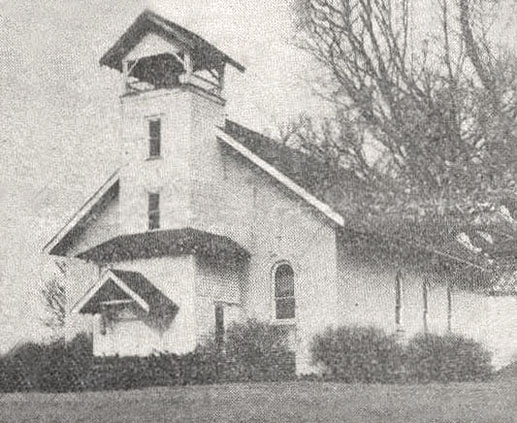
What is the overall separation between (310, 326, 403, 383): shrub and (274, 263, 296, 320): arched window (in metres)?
2.14

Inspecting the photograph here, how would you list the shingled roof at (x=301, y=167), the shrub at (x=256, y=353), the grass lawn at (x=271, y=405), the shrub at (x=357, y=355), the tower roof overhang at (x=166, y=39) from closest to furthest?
the grass lawn at (x=271, y=405) → the shrub at (x=357, y=355) → the shrub at (x=256, y=353) → the shingled roof at (x=301, y=167) → the tower roof overhang at (x=166, y=39)

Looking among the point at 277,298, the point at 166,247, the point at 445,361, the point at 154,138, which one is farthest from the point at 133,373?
the point at 154,138

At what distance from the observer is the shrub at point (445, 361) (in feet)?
92.4

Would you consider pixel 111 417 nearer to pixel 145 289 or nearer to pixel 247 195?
pixel 145 289

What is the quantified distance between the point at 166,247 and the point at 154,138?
445 cm

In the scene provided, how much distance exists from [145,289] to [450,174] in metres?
11.5

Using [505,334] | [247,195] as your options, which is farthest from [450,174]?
[505,334]

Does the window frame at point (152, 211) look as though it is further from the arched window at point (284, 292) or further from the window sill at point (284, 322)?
the window sill at point (284, 322)

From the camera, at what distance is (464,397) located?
19859 mm

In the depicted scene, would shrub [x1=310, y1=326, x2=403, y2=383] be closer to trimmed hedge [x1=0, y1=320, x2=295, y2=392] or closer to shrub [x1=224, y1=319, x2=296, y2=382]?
shrub [x1=224, y1=319, x2=296, y2=382]

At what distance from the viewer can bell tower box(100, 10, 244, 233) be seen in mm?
30562

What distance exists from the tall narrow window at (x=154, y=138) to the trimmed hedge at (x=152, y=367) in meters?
6.75

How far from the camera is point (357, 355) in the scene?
26875mm

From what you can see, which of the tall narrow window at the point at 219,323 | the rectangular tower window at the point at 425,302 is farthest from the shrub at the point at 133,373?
the rectangular tower window at the point at 425,302
